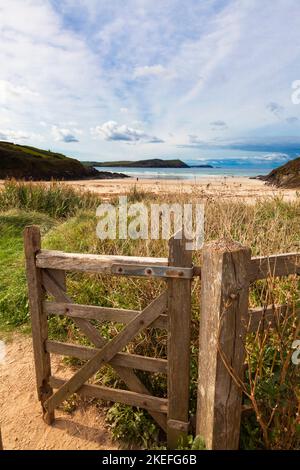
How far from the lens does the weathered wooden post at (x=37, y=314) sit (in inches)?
96.7

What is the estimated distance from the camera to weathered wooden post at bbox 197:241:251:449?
185 centimetres

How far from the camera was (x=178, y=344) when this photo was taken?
2.21 metres

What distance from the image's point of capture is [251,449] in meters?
2.23

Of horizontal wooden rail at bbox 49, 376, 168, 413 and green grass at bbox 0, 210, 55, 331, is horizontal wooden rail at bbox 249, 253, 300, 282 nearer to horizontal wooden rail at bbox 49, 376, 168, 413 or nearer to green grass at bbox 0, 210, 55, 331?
horizontal wooden rail at bbox 49, 376, 168, 413

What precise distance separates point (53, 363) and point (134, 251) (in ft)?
6.42

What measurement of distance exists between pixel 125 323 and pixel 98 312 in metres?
0.23

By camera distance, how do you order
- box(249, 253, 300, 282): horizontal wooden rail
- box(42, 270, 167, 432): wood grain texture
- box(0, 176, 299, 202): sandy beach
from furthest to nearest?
box(0, 176, 299, 202): sandy beach < box(42, 270, 167, 432): wood grain texture < box(249, 253, 300, 282): horizontal wooden rail

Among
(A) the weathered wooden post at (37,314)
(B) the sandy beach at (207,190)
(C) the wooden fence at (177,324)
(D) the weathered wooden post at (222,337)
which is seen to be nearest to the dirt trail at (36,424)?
(A) the weathered wooden post at (37,314)

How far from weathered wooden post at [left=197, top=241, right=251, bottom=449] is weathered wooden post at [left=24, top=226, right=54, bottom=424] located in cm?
133

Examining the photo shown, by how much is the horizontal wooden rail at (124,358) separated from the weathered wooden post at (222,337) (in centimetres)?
37

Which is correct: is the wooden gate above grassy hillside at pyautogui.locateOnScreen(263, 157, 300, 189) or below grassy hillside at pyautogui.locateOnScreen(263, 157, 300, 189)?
below

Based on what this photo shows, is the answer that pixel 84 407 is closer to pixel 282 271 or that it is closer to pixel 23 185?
pixel 282 271

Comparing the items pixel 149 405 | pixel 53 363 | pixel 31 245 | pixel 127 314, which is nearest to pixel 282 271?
pixel 127 314

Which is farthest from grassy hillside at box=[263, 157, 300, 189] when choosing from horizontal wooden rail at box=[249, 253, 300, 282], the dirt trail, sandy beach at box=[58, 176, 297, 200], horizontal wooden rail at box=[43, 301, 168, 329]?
horizontal wooden rail at box=[43, 301, 168, 329]
